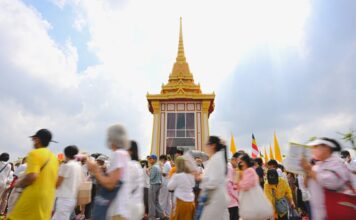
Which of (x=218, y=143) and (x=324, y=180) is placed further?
(x=218, y=143)

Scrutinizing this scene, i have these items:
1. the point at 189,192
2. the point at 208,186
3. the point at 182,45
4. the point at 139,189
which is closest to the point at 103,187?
the point at 139,189

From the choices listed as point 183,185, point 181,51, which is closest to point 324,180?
point 183,185

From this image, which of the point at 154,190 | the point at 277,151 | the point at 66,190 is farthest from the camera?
the point at 277,151

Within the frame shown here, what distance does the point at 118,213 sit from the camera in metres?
3.41

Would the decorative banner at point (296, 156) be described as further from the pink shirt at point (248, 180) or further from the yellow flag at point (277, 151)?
the yellow flag at point (277, 151)

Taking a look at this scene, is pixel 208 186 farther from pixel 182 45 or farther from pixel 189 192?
pixel 182 45

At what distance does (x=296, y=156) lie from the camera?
13.3 ft

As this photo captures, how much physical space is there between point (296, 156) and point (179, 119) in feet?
84.2

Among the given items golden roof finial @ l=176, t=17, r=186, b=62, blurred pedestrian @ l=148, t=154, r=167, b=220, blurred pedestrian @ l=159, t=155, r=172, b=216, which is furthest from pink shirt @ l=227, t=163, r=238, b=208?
golden roof finial @ l=176, t=17, r=186, b=62

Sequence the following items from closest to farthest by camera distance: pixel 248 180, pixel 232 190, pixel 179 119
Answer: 1. pixel 248 180
2. pixel 232 190
3. pixel 179 119

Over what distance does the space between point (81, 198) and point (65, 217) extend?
32 centimetres

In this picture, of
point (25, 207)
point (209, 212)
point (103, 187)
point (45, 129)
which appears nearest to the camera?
point (103, 187)

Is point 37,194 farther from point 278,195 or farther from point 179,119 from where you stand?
point 179,119

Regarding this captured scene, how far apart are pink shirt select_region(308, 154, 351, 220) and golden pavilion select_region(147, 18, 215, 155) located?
24.4m
